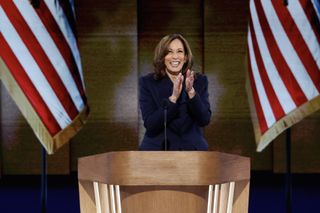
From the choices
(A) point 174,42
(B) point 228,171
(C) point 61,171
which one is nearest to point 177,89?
(A) point 174,42

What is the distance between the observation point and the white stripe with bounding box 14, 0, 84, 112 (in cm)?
348

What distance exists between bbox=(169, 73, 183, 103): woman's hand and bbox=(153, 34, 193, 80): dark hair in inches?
7.3

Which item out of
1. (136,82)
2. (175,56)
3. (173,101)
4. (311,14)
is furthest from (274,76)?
(136,82)

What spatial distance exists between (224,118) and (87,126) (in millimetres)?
1226

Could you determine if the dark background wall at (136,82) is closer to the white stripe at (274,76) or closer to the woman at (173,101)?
the white stripe at (274,76)

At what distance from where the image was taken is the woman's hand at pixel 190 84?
2.42 m

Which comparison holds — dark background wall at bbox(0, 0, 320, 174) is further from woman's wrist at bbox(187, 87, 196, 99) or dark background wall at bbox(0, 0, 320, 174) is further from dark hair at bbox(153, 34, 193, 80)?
woman's wrist at bbox(187, 87, 196, 99)

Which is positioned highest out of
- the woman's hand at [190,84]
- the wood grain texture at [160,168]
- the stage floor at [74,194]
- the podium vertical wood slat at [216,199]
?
the woman's hand at [190,84]

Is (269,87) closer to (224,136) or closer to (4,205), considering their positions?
(224,136)

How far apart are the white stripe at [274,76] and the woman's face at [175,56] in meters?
1.26

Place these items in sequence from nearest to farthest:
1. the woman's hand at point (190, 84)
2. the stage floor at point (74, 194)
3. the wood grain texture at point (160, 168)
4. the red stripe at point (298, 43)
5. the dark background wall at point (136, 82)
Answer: the wood grain texture at point (160, 168), the woman's hand at point (190, 84), the red stripe at point (298, 43), the stage floor at point (74, 194), the dark background wall at point (136, 82)

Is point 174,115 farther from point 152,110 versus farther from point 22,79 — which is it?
point 22,79

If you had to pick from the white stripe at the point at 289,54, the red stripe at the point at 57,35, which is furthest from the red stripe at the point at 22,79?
the white stripe at the point at 289,54

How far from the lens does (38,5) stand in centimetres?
350
